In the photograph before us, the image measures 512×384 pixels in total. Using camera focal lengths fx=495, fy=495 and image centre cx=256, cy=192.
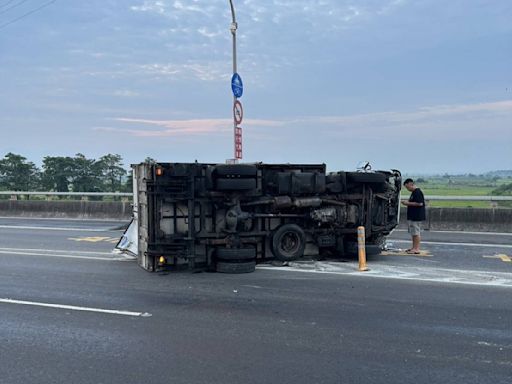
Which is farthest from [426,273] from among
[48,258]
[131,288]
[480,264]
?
[48,258]

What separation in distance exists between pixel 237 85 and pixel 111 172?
8807 mm

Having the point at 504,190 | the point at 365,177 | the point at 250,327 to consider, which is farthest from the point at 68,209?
the point at 250,327

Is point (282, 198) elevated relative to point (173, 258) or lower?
elevated

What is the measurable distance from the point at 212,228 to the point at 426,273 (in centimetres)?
384

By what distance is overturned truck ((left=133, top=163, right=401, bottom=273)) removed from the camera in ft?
28.4

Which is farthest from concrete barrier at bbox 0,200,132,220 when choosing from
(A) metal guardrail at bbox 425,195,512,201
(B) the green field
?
(A) metal guardrail at bbox 425,195,512,201

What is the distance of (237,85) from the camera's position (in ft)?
50.8

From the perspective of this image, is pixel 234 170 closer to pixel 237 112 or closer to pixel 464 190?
pixel 237 112

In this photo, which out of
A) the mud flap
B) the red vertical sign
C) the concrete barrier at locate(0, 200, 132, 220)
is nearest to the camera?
the mud flap

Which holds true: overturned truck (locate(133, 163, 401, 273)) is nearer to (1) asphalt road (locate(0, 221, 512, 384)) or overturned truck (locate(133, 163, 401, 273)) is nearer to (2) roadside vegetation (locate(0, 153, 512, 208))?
(1) asphalt road (locate(0, 221, 512, 384))

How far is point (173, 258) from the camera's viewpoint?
28.7 ft

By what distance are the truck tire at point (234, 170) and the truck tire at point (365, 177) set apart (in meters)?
2.01

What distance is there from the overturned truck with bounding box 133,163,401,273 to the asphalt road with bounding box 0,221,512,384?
479 millimetres

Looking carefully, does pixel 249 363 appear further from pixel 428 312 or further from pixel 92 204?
pixel 92 204
